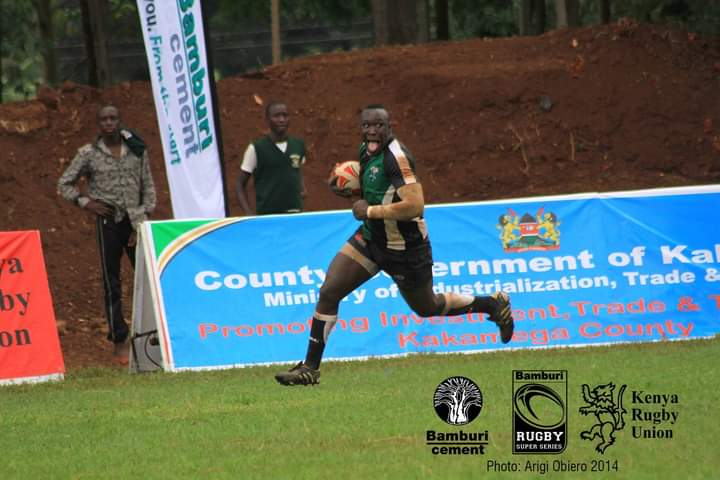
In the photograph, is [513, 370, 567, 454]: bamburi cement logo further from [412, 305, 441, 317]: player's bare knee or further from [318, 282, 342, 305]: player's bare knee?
[318, 282, 342, 305]: player's bare knee

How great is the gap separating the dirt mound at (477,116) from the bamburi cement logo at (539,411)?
34.0 ft

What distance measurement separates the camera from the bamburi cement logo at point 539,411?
8.31m

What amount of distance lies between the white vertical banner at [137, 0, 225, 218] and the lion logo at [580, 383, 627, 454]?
5.77 meters

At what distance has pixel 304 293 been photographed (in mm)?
14000

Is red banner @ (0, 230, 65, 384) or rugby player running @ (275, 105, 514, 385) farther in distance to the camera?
red banner @ (0, 230, 65, 384)

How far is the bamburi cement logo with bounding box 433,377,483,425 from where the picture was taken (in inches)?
363

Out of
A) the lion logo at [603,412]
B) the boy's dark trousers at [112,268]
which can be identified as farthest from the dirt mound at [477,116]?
the lion logo at [603,412]

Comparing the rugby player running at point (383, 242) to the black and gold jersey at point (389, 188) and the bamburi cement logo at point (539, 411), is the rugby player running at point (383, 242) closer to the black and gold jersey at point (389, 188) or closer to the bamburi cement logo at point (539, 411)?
the black and gold jersey at point (389, 188)

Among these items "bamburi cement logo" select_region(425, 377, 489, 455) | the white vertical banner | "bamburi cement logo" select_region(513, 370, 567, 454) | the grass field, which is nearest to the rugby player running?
the grass field

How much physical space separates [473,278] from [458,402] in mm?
4642

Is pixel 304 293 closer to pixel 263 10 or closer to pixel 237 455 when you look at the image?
pixel 237 455

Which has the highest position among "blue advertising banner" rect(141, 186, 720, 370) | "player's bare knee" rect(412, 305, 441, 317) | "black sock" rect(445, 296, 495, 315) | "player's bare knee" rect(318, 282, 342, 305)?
"player's bare knee" rect(318, 282, 342, 305)

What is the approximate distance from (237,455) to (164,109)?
6.96 metres

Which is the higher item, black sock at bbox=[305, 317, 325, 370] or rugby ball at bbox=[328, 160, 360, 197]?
rugby ball at bbox=[328, 160, 360, 197]
